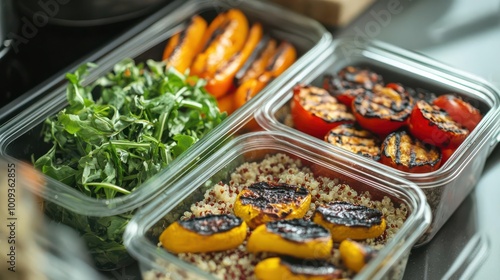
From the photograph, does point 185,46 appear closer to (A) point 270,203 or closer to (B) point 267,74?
(B) point 267,74

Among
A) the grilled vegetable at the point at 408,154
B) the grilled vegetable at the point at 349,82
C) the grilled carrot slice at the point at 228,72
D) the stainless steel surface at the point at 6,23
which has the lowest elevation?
the grilled vegetable at the point at 408,154

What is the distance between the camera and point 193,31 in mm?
1788

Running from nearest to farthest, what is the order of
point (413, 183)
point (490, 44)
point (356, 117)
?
1. point (413, 183)
2. point (356, 117)
3. point (490, 44)

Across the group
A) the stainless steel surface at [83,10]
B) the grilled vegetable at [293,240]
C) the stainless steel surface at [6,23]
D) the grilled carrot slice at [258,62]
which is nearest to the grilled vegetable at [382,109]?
the grilled carrot slice at [258,62]

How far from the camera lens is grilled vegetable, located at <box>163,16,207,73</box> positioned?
171 centimetres

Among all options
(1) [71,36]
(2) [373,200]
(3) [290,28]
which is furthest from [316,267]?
(1) [71,36]

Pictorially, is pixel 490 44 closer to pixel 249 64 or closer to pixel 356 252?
pixel 249 64

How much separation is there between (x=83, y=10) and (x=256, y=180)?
69 cm

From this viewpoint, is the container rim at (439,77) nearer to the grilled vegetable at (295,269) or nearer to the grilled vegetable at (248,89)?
the grilled vegetable at (248,89)

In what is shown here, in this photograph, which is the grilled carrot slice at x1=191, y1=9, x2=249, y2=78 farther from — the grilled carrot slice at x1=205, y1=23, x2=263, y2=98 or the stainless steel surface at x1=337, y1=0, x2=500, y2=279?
the stainless steel surface at x1=337, y1=0, x2=500, y2=279

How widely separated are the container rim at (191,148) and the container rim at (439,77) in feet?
0.08

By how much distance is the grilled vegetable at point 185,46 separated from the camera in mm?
1714

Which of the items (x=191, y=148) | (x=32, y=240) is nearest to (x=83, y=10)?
(x=191, y=148)

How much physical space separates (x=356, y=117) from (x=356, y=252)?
0.46 m
